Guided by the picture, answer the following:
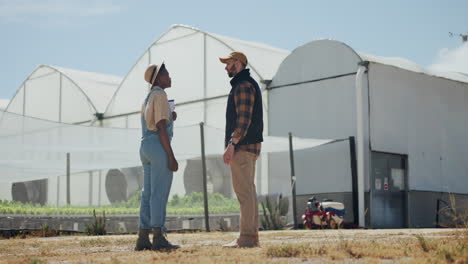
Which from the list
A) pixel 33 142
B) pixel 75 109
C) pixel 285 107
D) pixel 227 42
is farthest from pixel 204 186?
pixel 75 109

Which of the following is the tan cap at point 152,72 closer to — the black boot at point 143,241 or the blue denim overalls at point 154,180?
the blue denim overalls at point 154,180

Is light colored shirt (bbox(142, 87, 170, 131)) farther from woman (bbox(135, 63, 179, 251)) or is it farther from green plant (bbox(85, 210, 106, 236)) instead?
green plant (bbox(85, 210, 106, 236))

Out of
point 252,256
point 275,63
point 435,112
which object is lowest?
point 252,256

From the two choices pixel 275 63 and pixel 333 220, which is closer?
pixel 333 220

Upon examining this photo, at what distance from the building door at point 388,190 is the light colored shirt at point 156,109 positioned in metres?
9.21

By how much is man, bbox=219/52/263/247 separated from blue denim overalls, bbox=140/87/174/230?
19.2 inches

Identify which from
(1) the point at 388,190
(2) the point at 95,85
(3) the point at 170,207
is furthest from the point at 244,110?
(2) the point at 95,85

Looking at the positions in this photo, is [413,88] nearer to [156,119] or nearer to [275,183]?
[275,183]

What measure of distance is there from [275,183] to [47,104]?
Answer: 27.8ft

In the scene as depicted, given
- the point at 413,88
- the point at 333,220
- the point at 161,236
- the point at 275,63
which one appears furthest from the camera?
the point at 275,63

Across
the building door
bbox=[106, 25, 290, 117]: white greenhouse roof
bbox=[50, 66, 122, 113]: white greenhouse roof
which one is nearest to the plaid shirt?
the building door

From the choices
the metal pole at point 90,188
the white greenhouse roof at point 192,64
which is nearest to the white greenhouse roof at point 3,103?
the white greenhouse roof at point 192,64

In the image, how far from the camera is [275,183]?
45.6 feet

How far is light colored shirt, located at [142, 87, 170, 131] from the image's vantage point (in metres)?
5.47
